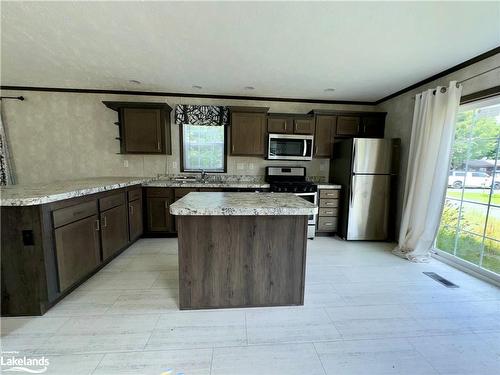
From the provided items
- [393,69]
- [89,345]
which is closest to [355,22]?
[393,69]

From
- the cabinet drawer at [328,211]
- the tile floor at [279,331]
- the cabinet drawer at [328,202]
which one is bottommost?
the tile floor at [279,331]

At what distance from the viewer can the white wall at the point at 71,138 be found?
3465mm

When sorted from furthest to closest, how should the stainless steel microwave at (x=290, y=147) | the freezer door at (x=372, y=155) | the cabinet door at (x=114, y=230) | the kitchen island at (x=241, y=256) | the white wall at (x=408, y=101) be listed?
1. the stainless steel microwave at (x=290, y=147)
2. the freezer door at (x=372, y=155)
3. the cabinet door at (x=114, y=230)
4. the white wall at (x=408, y=101)
5. the kitchen island at (x=241, y=256)

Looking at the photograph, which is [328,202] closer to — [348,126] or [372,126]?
[348,126]

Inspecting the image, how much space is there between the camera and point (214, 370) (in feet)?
4.12

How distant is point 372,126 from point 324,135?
2.92 ft

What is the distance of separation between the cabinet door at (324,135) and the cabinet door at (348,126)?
11cm

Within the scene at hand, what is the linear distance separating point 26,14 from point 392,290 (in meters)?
4.10

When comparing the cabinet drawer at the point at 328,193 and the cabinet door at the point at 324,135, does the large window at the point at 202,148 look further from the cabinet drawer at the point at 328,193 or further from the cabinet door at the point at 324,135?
the cabinet drawer at the point at 328,193

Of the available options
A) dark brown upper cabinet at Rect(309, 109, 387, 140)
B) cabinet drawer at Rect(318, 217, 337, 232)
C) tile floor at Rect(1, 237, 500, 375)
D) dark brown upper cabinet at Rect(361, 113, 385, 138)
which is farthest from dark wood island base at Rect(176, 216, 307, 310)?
dark brown upper cabinet at Rect(361, 113, 385, 138)

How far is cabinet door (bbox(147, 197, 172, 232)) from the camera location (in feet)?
11.0

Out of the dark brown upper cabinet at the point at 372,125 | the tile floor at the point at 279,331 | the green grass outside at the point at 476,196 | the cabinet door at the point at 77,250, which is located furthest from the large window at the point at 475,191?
the cabinet door at the point at 77,250

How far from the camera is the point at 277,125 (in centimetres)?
369

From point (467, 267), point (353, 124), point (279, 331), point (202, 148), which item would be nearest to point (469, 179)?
point (467, 267)
